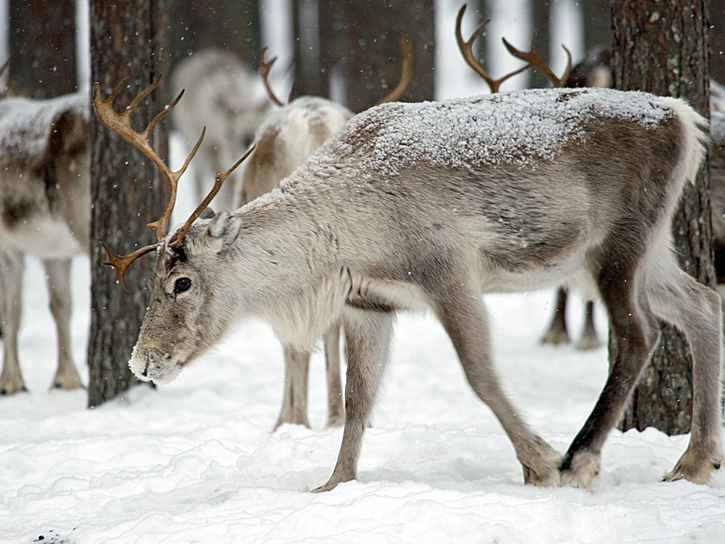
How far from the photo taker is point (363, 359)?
150 inches

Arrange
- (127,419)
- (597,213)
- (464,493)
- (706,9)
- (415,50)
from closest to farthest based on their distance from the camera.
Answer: (464,493)
(597,213)
(706,9)
(127,419)
(415,50)

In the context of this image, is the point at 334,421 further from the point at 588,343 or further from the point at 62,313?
the point at 588,343

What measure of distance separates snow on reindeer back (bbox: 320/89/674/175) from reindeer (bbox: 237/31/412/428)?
1415 mm

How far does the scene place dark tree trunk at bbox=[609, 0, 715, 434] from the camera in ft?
14.0

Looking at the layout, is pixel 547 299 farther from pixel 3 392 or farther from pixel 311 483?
pixel 311 483

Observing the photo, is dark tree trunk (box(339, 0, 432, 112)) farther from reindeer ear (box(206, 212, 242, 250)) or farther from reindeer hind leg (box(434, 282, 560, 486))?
reindeer hind leg (box(434, 282, 560, 486))

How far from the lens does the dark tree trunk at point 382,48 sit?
9.16 m

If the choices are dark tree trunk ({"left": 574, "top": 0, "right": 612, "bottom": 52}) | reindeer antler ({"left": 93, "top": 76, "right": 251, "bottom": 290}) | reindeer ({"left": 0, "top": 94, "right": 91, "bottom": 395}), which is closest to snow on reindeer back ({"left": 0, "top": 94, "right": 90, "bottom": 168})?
reindeer ({"left": 0, "top": 94, "right": 91, "bottom": 395})

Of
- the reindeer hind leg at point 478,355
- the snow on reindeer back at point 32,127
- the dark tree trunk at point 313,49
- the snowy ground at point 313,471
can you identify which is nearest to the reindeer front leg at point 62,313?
the snowy ground at point 313,471

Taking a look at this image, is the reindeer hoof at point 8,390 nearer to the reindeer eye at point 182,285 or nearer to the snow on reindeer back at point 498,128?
the reindeer eye at point 182,285

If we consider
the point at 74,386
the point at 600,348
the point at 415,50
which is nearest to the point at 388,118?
the point at 74,386

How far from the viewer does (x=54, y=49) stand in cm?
1048

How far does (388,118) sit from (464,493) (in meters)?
1.67

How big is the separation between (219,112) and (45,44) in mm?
2388
